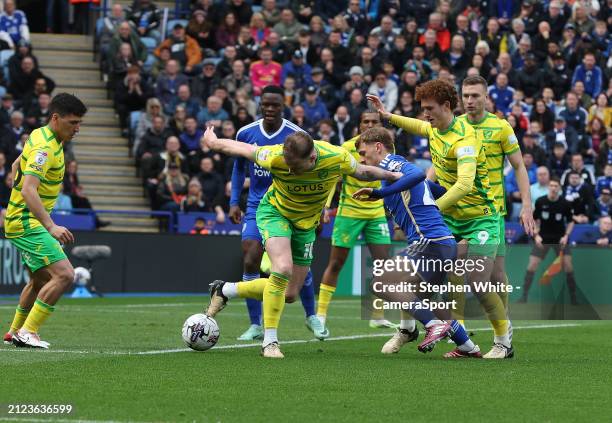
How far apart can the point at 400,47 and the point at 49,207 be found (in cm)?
1770

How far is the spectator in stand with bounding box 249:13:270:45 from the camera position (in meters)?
28.5

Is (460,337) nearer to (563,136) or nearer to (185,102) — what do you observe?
(185,102)

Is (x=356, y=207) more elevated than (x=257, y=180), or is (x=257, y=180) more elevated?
(x=257, y=180)

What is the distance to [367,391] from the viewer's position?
9.00 metres

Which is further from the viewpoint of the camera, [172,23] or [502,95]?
[172,23]

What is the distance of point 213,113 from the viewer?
25.9 metres

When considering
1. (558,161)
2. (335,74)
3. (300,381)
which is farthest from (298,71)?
(300,381)

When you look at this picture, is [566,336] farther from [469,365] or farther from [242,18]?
[242,18]

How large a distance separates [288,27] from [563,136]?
6326mm

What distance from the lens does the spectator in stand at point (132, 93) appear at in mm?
26500

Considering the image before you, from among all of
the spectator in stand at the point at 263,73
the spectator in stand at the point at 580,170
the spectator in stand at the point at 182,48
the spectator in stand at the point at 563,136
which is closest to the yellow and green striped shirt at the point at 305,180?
the spectator in stand at the point at 580,170

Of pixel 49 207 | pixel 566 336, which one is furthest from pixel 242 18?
pixel 49 207

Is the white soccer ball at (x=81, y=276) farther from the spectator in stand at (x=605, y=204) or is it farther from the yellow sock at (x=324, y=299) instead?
the spectator in stand at (x=605, y=204)

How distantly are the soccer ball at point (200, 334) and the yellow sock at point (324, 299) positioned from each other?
3219 millimetres
